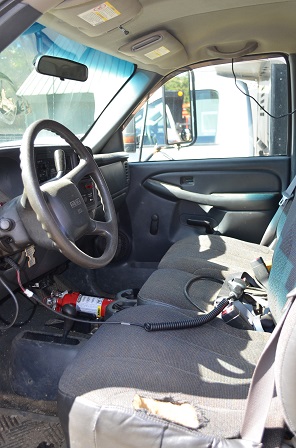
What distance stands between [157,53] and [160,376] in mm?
1744

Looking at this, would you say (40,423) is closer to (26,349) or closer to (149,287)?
(26,349)

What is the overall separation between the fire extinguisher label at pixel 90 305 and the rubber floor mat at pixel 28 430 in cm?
51

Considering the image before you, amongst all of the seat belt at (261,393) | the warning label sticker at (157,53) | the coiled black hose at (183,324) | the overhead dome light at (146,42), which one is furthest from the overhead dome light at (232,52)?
the seat belt at (261,393)

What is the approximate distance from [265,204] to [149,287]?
47.3 inches


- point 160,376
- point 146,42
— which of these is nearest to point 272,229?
point 146,42

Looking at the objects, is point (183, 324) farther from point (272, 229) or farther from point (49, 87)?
point (49, 87)

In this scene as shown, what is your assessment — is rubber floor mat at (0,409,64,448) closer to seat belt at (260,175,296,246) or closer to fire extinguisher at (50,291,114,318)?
fire extinguisher at (50,291,114,318)

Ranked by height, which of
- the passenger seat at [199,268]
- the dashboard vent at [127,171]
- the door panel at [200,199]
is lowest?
the passenger seat at [199,268]

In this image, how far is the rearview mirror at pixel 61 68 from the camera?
6.52 ft

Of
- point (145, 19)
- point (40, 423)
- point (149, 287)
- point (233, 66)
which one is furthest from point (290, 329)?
point (233, 66)

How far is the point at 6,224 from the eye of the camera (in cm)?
144

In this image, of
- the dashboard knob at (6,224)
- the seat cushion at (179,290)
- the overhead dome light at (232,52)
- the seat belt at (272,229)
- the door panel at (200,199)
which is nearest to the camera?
the dashboard knob at (6,224)

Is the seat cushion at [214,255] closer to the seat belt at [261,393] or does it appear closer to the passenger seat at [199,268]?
the passenger seat at [199,268]

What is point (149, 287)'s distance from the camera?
1.84 meters
